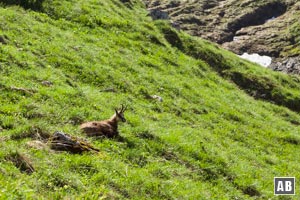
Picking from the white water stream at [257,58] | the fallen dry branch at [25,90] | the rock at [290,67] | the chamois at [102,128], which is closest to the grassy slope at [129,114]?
the fallen dry branch at [25,90]

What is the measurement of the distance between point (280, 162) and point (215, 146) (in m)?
4.38

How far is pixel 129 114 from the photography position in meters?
18.3

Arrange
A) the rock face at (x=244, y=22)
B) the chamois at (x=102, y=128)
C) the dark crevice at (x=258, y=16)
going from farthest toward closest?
the dark crevice at (x=258, y=16) → the rock face at (x=244, y=22) → the chamois at (x=102, y=128)

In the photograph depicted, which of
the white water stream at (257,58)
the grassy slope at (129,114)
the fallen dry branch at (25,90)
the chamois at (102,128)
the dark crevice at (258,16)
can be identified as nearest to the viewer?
the grassy slope at (129,114)

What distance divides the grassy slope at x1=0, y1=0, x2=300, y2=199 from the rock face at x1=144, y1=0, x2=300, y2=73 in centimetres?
9289

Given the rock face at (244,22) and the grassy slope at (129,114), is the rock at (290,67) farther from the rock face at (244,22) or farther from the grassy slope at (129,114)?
the grassy slope at (129,114)

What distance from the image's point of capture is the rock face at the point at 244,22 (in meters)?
126

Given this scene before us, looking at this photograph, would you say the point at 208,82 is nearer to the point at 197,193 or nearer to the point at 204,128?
the point at 204,128

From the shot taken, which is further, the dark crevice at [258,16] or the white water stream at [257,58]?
the dark crevice at [258,16]

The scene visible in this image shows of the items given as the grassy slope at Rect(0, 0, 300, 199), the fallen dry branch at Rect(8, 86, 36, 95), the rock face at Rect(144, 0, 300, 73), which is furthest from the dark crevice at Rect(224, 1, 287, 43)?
the fallen dry branch at Rect(8, 86, 36, 95)

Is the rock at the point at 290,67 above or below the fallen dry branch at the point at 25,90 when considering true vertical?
below

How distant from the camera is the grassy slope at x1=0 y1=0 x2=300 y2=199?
38.6 ft

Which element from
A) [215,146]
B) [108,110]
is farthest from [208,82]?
[108,110]

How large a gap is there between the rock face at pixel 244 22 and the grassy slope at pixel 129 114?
92.9 metres
